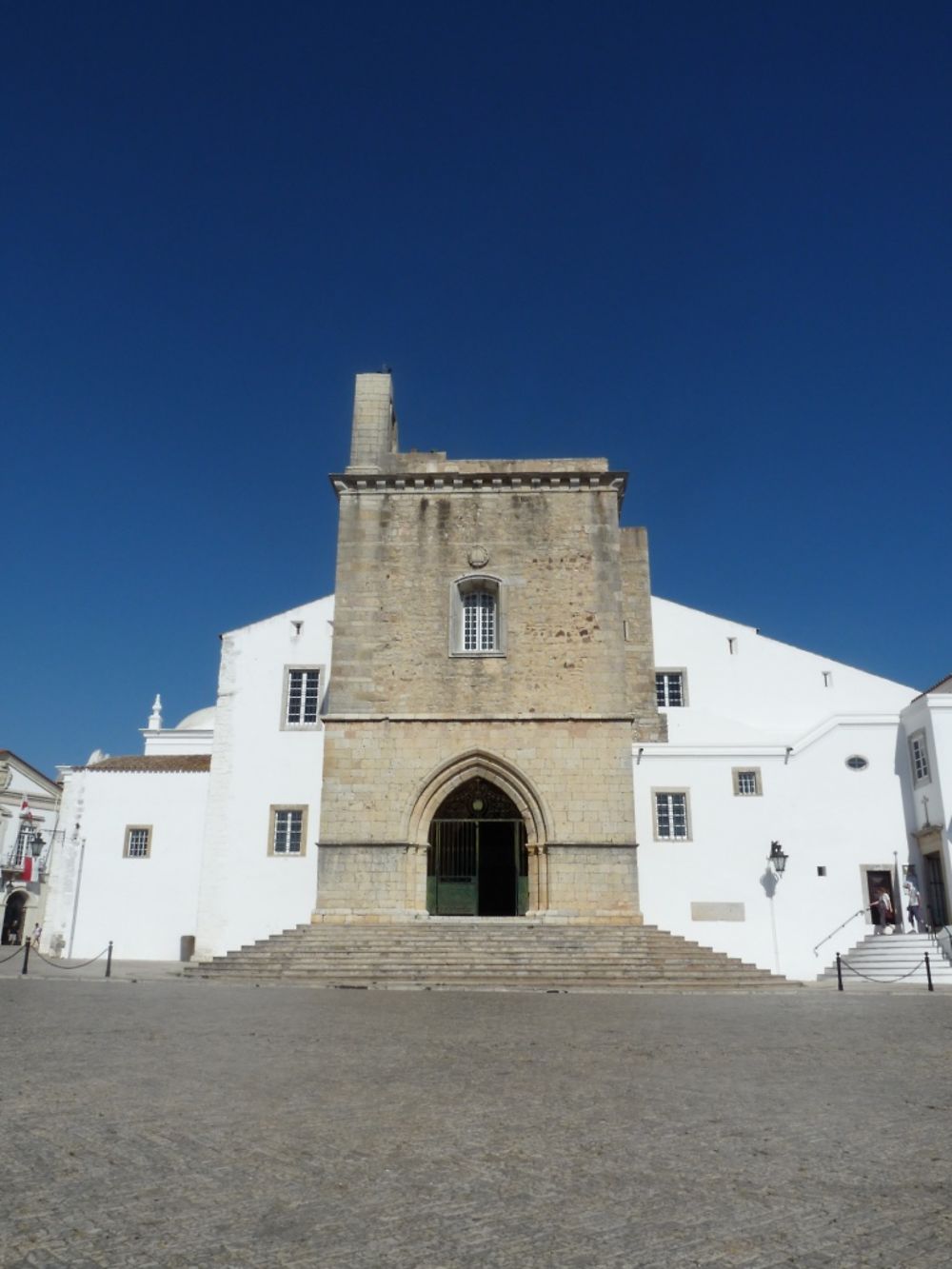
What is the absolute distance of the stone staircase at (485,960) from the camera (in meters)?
18.0

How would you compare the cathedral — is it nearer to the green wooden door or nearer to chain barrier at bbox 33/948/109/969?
the green wooden door

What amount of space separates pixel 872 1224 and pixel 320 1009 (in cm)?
972

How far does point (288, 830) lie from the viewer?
24.0 m

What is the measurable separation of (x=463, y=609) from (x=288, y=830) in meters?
6.77

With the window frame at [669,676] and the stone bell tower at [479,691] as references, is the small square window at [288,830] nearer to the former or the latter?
the stone bell tower at [479,691]

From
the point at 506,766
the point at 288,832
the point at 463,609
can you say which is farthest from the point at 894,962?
the point at 288,832

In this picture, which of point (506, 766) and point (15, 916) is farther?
point (15, 916)

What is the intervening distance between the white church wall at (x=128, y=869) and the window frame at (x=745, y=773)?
1298cm

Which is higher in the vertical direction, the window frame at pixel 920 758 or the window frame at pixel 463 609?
the window frame at pixel 463 609

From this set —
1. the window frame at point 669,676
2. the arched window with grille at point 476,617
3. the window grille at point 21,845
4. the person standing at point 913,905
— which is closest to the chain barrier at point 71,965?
the arched window with grille at point 476,617

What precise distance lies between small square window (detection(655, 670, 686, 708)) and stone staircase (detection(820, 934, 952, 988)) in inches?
279

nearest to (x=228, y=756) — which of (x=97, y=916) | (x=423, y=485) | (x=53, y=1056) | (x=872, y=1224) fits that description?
(x=97, y=916)

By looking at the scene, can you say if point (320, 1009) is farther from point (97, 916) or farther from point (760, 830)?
point (97, 916)

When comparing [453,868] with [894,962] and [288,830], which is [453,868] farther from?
[894,962]
